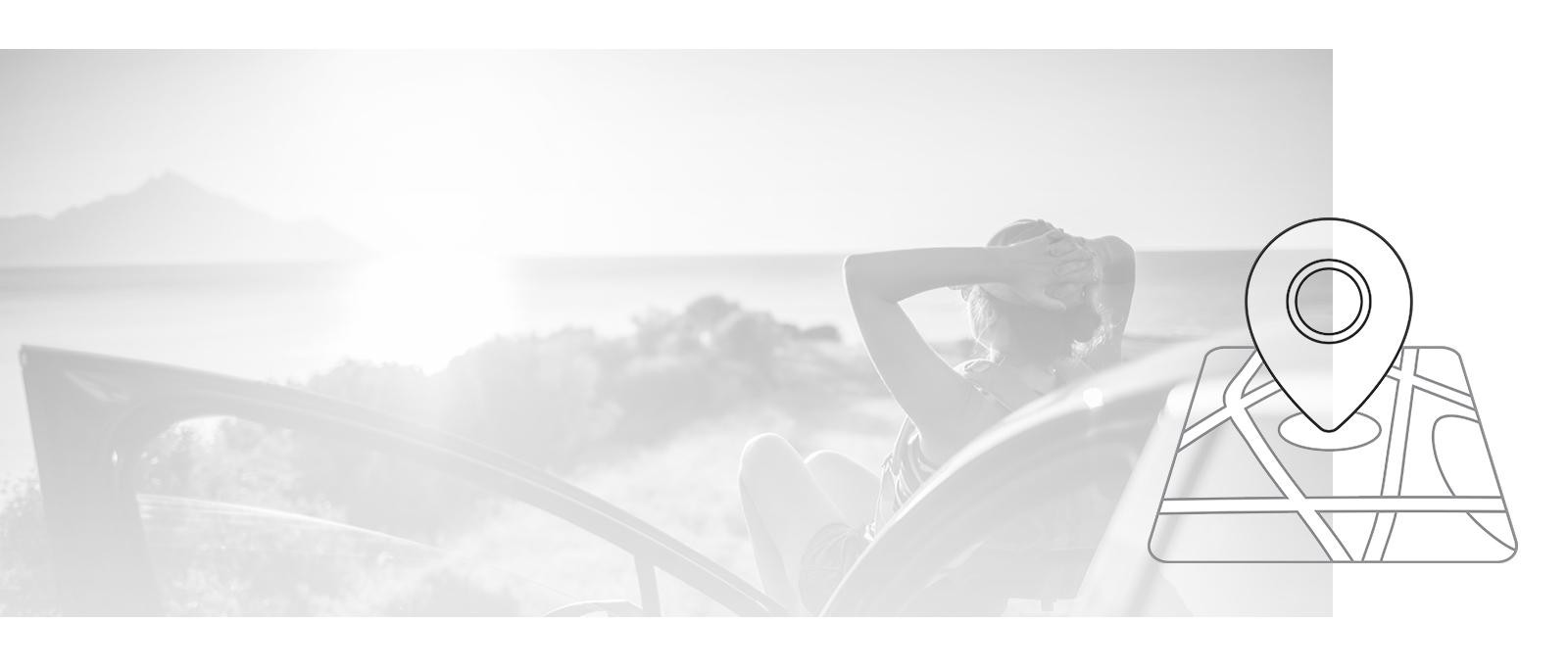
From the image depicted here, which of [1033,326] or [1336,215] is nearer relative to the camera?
[1033,326]

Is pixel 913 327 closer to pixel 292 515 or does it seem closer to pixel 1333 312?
pixel 1333 312

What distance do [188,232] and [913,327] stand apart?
5.27ft

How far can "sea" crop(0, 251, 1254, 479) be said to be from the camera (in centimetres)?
238

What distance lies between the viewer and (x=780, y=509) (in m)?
2.22

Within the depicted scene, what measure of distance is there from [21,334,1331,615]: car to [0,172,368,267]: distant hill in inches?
16.9

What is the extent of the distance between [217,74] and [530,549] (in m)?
1.22

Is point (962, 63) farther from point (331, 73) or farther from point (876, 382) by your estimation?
point (331, 73)

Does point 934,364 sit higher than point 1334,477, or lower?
higher

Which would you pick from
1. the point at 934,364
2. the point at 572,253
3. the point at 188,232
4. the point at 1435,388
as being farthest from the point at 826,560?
the point at 188,232

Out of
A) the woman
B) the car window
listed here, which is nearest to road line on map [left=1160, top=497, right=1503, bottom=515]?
the woman

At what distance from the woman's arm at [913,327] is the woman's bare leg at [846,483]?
14.0 inches

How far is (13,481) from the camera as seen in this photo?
2.30 metres

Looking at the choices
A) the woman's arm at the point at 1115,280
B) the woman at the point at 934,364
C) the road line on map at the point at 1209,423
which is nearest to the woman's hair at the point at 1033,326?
the woman at the point at 934,364

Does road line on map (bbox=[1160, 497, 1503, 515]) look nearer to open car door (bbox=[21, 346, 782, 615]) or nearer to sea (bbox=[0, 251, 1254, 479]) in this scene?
sea (bbox=[0, 251, 1254, 479])
